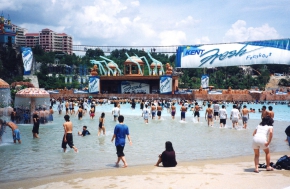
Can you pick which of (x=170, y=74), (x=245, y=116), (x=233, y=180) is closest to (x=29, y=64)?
(x=170, y=74)

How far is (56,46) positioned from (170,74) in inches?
4095

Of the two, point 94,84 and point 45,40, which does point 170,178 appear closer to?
point 94,84

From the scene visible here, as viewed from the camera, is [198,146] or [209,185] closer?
[209,185]

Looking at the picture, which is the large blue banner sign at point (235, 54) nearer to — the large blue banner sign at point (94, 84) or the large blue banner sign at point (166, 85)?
the large blue banner sign at point (166, 85)

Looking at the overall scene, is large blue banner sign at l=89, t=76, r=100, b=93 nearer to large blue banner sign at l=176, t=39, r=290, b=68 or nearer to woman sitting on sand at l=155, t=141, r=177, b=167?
large blue banner sign at l=176, t=39, r=290, b=68

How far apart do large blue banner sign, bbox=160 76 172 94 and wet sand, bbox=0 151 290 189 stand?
3836 centimetres

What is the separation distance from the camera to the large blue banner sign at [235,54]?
47.6 meters

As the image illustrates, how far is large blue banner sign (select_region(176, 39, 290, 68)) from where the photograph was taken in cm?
4763

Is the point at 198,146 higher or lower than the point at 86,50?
lower

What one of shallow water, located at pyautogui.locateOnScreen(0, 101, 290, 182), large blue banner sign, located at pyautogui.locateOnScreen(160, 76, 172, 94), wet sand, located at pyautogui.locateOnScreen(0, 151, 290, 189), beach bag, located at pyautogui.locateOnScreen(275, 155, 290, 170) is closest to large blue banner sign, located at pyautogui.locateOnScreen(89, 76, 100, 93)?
large blue banner sign, located at pyautogui.locateOnScreen(160, 76, 172, 94)

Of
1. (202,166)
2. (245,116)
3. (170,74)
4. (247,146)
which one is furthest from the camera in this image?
(170,74)

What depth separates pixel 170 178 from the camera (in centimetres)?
647

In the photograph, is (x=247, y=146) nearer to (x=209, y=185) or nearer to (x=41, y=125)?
(x=209, y=185)

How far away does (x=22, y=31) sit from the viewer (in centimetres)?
13700
